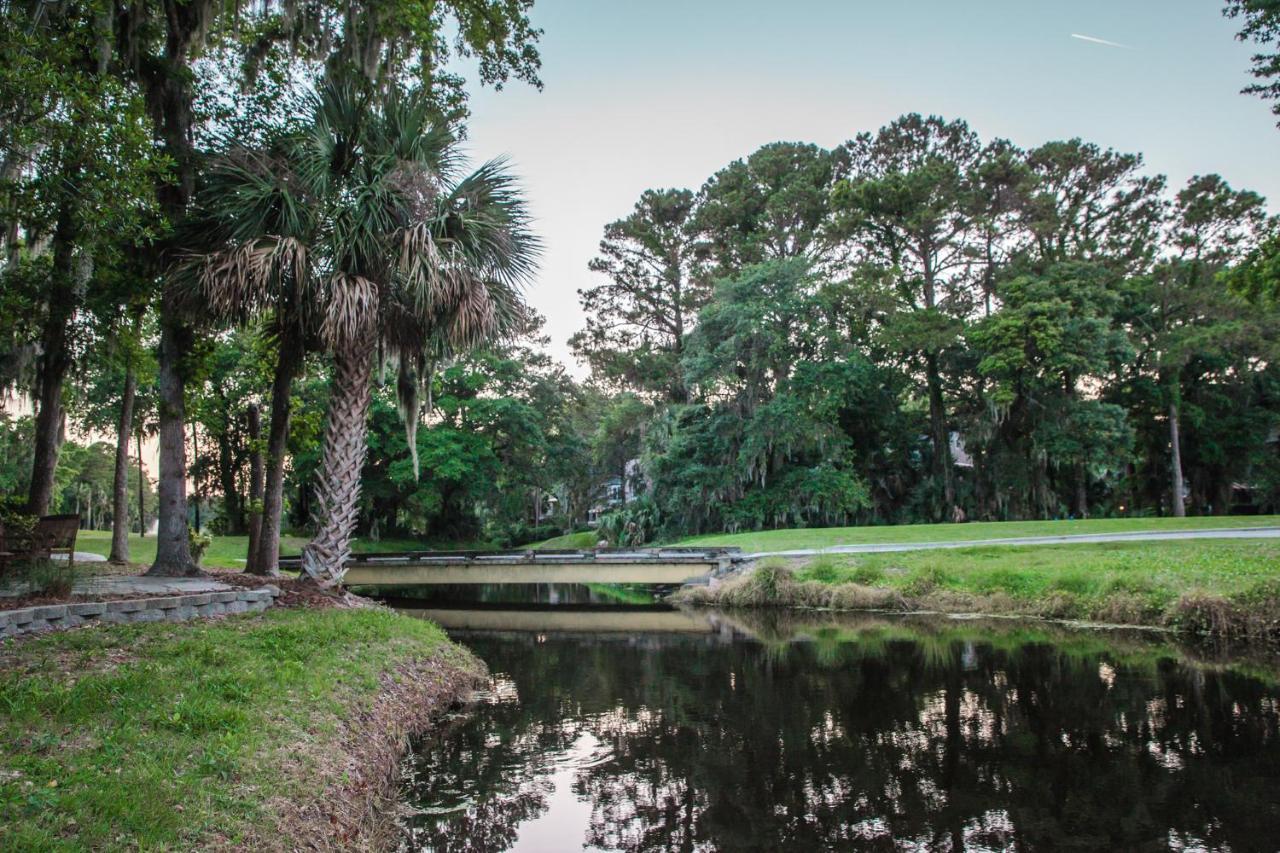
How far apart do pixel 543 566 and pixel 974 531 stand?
15.3 metres

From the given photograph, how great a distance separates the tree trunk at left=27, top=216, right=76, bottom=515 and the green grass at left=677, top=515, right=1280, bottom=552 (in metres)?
20.0

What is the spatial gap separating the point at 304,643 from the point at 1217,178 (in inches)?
1738

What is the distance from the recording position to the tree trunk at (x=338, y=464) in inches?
507

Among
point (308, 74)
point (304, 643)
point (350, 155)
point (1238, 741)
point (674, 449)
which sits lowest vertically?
point (1238, 741)

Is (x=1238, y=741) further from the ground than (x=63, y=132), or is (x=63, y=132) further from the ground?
(x=63, y=132)

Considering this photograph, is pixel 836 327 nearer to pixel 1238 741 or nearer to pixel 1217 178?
pixel 1217 178

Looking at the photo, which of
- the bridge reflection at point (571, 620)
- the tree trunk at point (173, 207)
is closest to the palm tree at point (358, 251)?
the tree trunk at point (173, 207)

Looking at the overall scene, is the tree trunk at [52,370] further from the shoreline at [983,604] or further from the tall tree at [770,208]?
the tall tree at [770,208]

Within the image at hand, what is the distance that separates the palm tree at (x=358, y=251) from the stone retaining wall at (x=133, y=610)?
197 cm

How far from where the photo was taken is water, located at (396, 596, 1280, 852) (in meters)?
6.01

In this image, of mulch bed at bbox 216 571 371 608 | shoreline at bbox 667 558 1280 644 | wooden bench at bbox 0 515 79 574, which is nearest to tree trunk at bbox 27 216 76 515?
mulch bed at bbox 216 571 371 608

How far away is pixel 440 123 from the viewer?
13.0 meters

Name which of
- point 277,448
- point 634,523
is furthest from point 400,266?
point 634,523

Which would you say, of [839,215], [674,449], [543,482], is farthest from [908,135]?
[543,482]
